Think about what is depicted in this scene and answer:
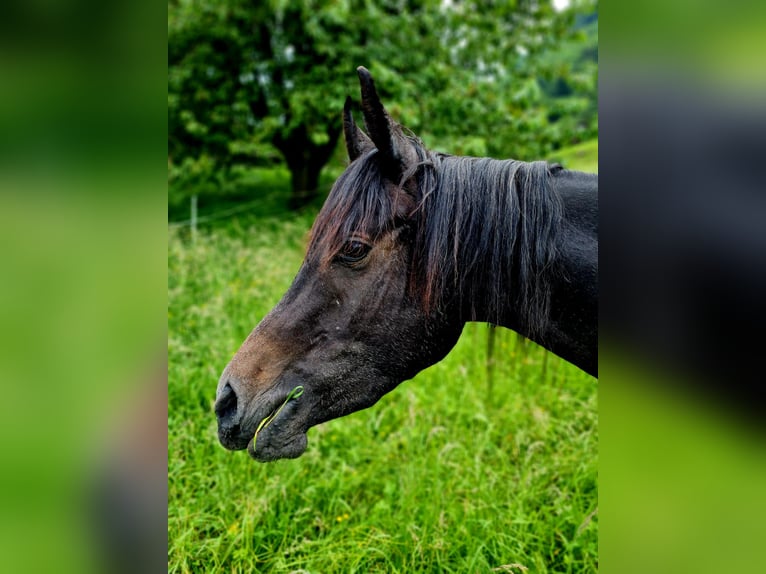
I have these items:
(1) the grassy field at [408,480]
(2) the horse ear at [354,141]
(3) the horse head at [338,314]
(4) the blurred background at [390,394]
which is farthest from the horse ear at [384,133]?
(4) the blurred background at [390,394]

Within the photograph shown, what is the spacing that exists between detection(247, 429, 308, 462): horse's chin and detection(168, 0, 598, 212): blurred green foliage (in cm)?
518

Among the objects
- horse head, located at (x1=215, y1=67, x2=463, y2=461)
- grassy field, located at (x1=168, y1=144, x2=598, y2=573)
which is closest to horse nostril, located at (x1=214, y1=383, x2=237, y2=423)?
horse head, located at (x1=215, y1=67, x2=463, y2=461)

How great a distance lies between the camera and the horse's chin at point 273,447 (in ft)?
5.10

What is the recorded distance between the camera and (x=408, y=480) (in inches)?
119

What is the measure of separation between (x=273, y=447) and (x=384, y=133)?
1.02m

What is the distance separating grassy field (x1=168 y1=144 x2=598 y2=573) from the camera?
8.09 feet
